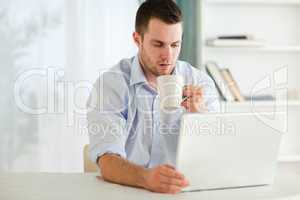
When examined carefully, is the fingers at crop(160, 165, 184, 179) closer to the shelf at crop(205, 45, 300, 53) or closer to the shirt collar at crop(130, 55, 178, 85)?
the shirt collar at crop(130, 55, 178, 85)

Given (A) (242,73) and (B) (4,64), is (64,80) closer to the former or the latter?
(B) (4,64)

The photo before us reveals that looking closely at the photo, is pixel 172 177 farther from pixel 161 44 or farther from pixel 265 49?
pixel 265 49

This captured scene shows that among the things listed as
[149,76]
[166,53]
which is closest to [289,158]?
[149,76]

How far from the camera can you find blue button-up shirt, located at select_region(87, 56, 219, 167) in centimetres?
170

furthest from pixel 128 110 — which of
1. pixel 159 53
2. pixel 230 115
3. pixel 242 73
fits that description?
pixel 242 73

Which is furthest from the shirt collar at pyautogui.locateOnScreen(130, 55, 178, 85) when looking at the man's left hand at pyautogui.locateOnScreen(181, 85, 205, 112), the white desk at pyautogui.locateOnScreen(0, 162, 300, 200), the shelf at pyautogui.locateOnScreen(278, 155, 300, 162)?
the shelf at pyautogui.locateOnScreen(278, 155, 300, 162)

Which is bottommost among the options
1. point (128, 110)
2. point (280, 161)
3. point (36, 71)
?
point (280, 161)

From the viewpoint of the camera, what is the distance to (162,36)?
66.3 inches

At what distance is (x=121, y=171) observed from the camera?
1507 millimetres

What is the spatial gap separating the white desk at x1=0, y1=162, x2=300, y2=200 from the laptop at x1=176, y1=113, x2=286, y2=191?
1.3 inches

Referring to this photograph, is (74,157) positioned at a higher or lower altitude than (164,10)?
lower

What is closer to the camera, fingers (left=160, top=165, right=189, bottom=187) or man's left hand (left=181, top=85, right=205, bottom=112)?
fingers (left=160, top=165, right=189, bottom=187)

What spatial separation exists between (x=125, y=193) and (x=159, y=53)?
519 millimetres

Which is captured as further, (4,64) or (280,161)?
(280,161)
